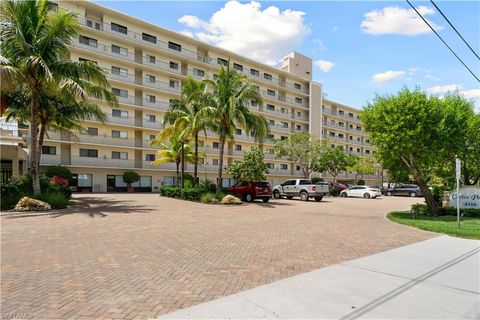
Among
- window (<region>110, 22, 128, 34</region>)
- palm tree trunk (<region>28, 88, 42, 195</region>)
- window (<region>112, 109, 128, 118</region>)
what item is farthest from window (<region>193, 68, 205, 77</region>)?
palm tree trunk (<region>28, 88, 42, 195</region>)

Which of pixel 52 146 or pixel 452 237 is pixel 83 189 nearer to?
pixel 52 146

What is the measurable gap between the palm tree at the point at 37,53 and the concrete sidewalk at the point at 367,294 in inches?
561

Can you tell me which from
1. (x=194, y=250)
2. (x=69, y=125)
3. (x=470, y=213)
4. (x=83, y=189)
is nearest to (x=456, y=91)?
(x=470, y=213)

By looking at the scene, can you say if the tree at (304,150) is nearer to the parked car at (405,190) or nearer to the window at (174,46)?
the parked car at (405,190)

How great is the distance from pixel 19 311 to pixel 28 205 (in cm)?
1285

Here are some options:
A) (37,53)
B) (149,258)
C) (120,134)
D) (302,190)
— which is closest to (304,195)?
(302,190)

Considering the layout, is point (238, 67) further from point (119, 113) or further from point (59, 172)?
point (59, 172)

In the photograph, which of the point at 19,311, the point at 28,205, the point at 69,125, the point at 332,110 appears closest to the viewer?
the point at 19,311

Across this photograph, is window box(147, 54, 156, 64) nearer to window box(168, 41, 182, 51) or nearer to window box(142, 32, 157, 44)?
window box(142, 32, 157, 44)

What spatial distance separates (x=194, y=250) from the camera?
7.93 meters

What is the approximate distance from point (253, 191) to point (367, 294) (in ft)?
65.7

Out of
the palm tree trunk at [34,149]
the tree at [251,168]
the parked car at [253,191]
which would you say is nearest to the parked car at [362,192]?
the tree at [251,168]

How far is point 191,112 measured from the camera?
79.8 ft

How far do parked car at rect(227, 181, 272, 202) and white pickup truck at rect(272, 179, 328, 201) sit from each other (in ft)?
15.7
